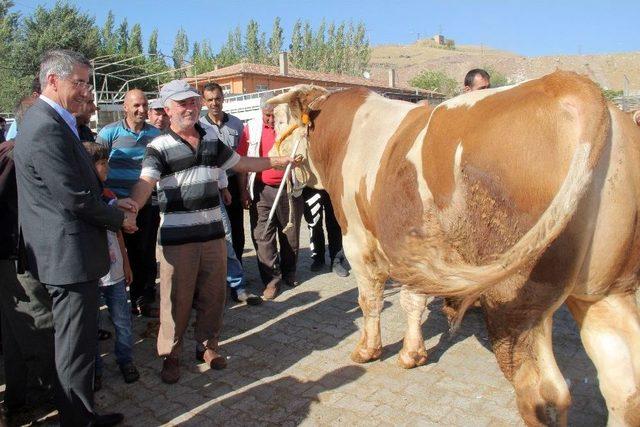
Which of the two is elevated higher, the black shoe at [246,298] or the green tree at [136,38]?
the green tree at [136,38]

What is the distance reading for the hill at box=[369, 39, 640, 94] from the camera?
7250cm

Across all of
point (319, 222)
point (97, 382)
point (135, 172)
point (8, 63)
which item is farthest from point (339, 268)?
point (8, 63)

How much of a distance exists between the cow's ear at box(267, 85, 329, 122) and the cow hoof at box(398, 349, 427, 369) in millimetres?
2070

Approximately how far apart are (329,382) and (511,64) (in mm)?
95243

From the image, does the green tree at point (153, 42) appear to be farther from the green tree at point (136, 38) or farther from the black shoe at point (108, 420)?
the black shoe at point (108, 420)

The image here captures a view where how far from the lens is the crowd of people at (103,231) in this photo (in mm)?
2633

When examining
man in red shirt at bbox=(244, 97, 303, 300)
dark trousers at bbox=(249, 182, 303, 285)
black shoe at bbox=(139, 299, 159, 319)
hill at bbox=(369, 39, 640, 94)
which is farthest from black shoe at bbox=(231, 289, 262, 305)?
hill at bbox=(369, 39, 640, 94)

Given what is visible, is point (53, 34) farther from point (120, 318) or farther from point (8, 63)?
point (120, 318)

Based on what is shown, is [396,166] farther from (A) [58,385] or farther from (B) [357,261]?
(A) [58,385]

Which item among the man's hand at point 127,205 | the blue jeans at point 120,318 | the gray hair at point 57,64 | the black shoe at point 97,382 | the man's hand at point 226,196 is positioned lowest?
the black shoe at point 97,382

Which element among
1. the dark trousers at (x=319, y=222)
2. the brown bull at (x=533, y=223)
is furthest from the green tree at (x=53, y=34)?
the brown bull at (x=533, y=223)

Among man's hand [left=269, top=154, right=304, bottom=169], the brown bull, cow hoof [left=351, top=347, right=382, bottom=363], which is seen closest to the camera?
the brown bull

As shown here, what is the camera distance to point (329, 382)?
363cm

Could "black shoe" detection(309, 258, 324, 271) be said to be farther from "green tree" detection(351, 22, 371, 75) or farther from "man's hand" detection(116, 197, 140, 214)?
"green tree" detection(351, 22, 371, 75)
